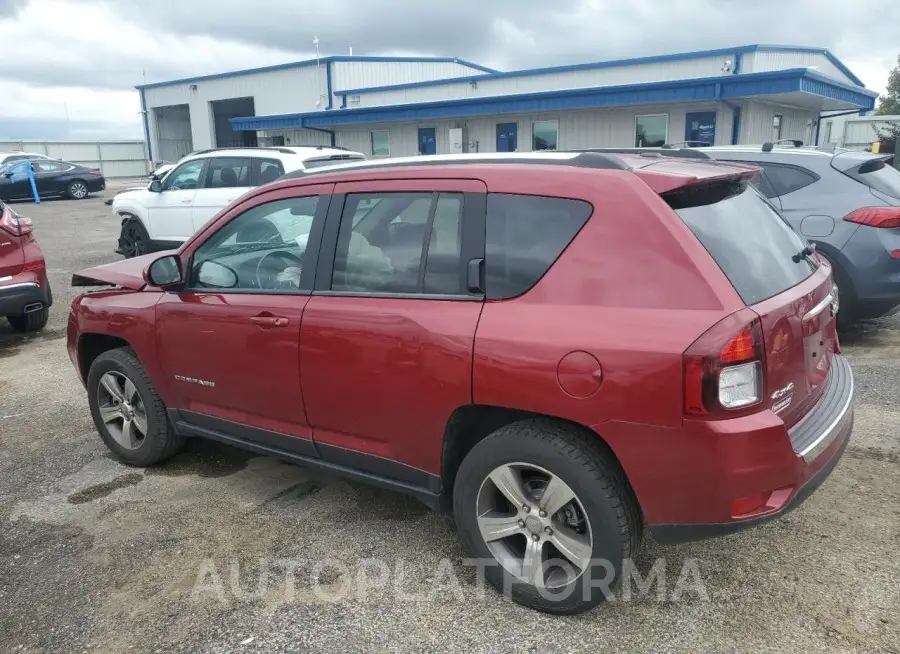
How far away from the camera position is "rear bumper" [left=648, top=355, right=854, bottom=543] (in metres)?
2.40

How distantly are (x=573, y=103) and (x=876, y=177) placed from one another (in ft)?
47.1

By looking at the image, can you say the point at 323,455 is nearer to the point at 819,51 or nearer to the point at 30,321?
the point at 30,321

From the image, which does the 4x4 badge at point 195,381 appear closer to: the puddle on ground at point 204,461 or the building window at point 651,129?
the puddle on ground at point 204,461

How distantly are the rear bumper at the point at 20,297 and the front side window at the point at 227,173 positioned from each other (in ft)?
12.5

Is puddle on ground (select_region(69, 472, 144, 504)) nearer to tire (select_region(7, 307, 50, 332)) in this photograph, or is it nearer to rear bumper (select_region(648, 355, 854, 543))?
rear bumper (select_region(648, 355, 854, 543))

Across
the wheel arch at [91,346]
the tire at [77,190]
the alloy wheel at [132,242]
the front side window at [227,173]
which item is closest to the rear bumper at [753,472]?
the wheel arch at [91,346]

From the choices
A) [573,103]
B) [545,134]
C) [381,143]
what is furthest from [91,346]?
[381,143]

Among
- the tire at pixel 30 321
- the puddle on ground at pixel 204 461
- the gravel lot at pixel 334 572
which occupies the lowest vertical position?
the puddle on ground at pixel 204 461

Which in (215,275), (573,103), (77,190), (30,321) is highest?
(573,103)

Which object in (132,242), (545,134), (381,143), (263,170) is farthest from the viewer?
(381,143)

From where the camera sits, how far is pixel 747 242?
2779 millimetres

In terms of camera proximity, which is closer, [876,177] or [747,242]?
[747,242]

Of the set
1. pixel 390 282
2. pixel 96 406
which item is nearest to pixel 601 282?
pixel 390 282

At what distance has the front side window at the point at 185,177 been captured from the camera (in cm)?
1098
